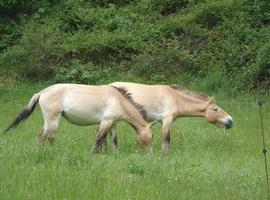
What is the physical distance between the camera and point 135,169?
10.1 m

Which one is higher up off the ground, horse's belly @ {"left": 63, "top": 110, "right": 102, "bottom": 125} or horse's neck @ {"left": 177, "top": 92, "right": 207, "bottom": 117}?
horse's belly @ {"left": 63, "top": 110, "right": 102, "bottom": 125}

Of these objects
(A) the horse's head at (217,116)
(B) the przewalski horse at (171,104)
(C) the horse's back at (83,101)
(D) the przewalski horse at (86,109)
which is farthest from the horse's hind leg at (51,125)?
(A) the horse's head at (217,116)

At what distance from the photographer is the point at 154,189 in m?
8.77

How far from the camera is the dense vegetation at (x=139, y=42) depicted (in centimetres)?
2380

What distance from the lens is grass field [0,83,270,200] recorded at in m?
8.50

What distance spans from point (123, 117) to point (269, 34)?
12.4m

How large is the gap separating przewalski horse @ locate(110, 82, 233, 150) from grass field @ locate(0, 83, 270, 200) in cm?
52

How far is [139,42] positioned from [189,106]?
1164 centimetres

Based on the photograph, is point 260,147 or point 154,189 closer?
point 154,189

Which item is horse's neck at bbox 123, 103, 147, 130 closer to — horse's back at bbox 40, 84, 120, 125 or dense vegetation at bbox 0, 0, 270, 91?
horse's back at bbox 40, 84, 120, 125

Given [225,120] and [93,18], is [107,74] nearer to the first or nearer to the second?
[93,18]

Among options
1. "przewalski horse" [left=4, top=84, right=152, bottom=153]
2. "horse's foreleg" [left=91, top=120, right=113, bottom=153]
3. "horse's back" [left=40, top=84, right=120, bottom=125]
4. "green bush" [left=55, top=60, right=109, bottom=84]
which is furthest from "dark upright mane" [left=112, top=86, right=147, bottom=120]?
"green bush" [left=55, top=60, right=109, bottom=84]

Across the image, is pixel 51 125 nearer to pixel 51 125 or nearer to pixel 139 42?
pixel 51 125

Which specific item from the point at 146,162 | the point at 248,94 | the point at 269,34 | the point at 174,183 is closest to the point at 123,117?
the point at 146,162
